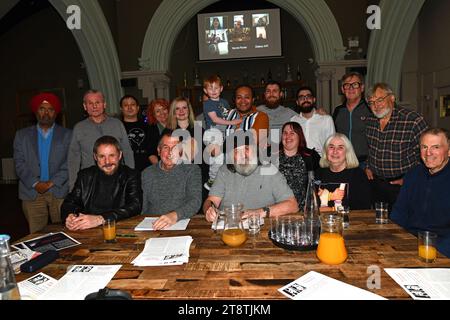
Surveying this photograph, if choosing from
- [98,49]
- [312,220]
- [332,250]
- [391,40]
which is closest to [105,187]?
[312,220]

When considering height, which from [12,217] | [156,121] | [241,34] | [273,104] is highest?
[241,34]

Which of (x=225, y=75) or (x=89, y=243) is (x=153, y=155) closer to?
(x=89, y=243)

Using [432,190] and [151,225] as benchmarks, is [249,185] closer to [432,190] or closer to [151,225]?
[151,225]

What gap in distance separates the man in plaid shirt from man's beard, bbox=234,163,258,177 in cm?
124

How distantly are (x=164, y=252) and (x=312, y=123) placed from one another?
87.9 inches

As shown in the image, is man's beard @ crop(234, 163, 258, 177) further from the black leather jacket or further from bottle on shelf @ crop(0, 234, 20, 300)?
bottle on shelf @ crop(0, 234, 20, 300)

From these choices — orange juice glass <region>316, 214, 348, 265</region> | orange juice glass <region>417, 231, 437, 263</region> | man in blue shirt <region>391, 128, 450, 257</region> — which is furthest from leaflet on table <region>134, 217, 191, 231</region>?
man in blue shirt <region>391, 128, 450, 257</region>

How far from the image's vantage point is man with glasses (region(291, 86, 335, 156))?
3279 millimetres

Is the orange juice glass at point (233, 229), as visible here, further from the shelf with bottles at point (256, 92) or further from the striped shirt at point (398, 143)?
the shelf with bottles at point (256, 92)

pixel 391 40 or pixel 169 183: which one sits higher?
pixel 391 40

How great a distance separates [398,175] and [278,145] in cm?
98

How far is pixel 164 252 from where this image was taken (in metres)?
1.52

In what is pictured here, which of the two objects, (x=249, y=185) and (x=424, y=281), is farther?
(x=249, y=185)

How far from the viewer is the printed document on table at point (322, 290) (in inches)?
43.3
